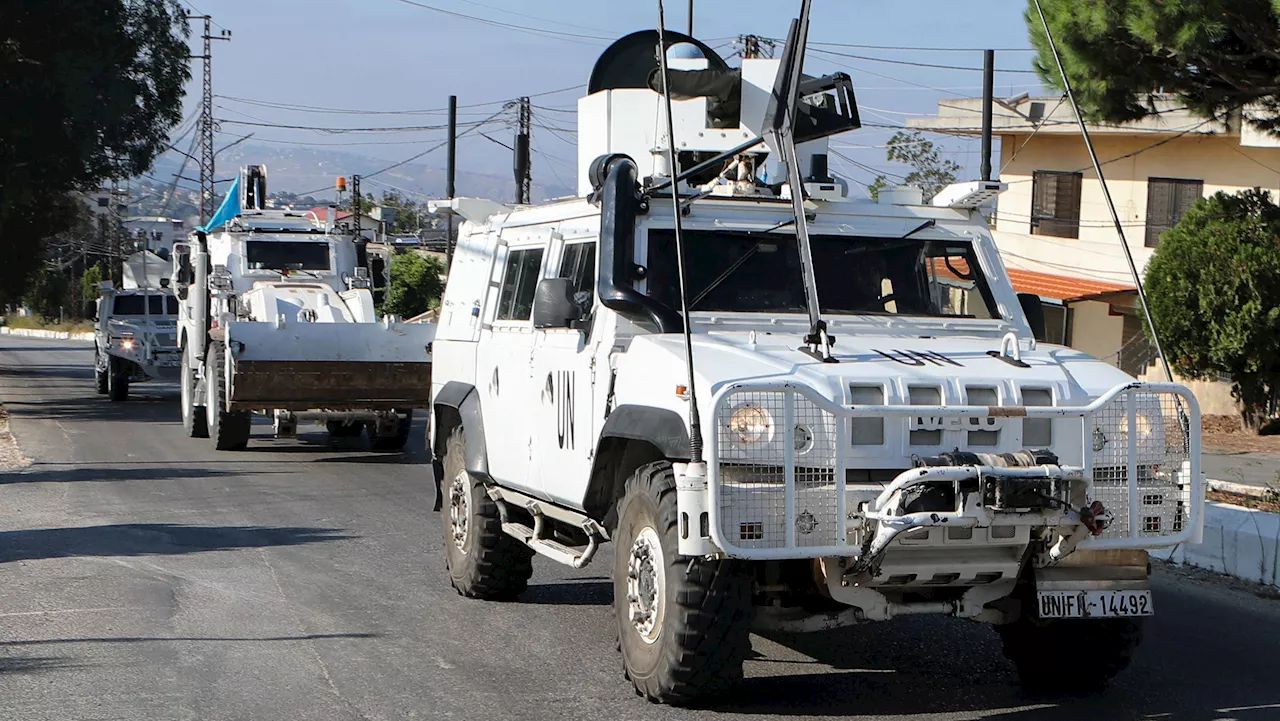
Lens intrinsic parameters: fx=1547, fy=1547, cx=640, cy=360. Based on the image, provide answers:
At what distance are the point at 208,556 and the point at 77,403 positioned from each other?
59.1 feet

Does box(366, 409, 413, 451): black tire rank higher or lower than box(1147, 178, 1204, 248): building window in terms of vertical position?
lower

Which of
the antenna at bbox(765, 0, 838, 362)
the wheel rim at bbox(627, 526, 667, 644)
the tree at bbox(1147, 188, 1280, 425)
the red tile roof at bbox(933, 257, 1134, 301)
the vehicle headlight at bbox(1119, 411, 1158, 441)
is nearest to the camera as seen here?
the vehicle headlight at bbox(1119, 411, 1158, 441)

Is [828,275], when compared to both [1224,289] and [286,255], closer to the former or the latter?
[1224,289]

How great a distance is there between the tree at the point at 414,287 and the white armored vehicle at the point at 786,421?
40.2 m

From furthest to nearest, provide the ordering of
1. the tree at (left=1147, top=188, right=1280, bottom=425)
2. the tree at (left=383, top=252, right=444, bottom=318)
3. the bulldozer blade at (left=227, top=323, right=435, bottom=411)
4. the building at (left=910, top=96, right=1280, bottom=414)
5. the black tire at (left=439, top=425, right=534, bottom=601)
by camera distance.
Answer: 1. the tree at (left=383, top=252, right=444, bottom=318)
2. the building at (left=910, top=96, right=1280, bottom=414)
3. the tree at (left=1147, top=188, right=1280, bottom=425)
4. the bulldozer blade at (left=227, top=323, right=435, bottom=411)
5. the black tire at (left=439, top=425, right=534, bottom=601)

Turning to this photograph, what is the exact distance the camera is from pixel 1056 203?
104 ft

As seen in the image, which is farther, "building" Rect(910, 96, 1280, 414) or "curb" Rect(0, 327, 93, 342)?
"curb" Rect(0, 327, 93, 342)

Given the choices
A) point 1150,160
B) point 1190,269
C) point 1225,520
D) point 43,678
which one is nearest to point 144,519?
point 43,678

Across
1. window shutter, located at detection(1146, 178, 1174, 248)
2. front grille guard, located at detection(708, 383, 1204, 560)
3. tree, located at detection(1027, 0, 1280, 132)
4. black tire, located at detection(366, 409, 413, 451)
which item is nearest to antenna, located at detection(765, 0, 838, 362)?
front grille guard, located at detection(708, 383, 1204, 560)

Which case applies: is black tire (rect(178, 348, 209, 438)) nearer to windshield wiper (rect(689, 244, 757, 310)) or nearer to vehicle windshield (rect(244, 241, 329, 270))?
vehicle windshield (rect(244, 241, 329, 270))

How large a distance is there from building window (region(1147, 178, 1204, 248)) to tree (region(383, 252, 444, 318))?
2505cm

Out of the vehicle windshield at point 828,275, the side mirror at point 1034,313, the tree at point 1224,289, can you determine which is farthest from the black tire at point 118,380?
the side mirror at point 1034,313

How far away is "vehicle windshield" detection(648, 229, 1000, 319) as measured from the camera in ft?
24.5

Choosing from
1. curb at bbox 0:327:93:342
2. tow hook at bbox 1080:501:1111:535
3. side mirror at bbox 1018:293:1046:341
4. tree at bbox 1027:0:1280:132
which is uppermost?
tree at bbox 1027:0:1280:132
